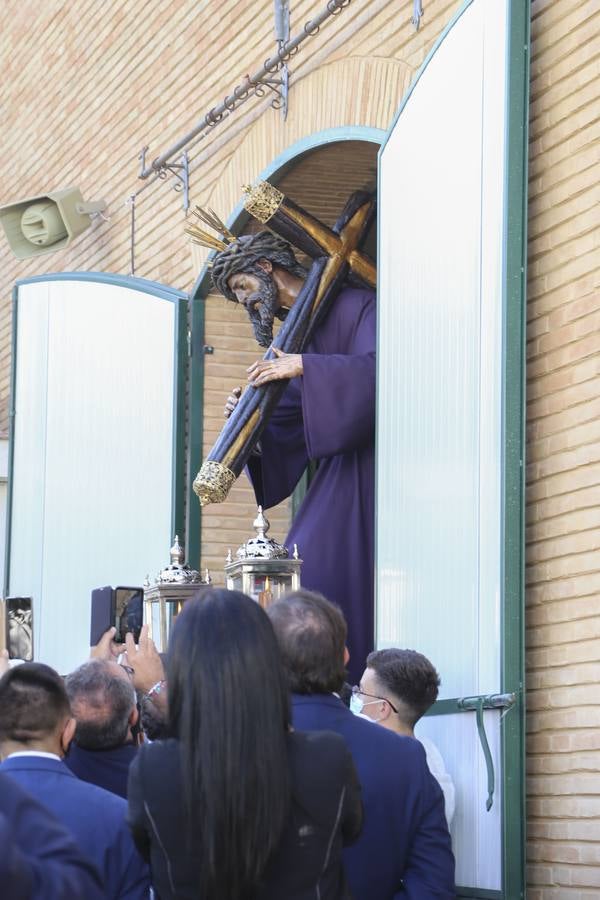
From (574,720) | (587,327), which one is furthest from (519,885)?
(587,327)

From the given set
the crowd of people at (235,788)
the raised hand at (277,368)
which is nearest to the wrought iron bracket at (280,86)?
the raised hand at (277,368)

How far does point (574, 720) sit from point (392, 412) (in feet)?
4.71

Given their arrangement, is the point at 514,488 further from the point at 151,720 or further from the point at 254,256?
the point at 254,256

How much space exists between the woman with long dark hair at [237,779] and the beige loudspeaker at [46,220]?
6520 mm

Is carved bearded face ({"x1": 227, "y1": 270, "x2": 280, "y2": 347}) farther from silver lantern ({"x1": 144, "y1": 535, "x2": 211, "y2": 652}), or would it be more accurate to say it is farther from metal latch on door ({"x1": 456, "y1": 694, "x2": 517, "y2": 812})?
metal latch on door ({"x1": 456, "y1": 694, "x2": 517, "y2": 812})

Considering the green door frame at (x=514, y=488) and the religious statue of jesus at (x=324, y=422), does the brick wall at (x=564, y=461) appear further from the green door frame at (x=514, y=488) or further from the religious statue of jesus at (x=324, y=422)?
the religious statue of jesus at (x=324, y=422)

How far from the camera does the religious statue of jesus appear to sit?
19.9 ft

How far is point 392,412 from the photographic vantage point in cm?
567

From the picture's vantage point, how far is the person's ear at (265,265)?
21.0 feet

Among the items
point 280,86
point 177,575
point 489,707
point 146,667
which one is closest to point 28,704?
point 146,667

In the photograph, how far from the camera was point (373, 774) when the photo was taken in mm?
3459

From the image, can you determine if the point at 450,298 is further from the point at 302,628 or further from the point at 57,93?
the point at 57,93

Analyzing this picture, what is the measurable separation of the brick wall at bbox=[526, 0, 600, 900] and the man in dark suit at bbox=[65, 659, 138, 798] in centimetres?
139

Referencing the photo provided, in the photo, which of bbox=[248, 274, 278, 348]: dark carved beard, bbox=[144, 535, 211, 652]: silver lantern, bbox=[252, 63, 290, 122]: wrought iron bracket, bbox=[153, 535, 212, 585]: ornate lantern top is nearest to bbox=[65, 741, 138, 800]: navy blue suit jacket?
bbox=[144, 535, 211, 652]: silver lantern
